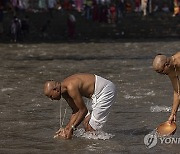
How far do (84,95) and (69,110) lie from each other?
3.89 m

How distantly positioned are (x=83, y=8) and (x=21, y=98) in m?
26.3

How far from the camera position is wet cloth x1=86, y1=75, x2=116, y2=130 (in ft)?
37.8

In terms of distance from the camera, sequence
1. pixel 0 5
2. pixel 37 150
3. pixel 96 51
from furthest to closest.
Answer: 1. pixel 0 5
2. pixel 96 51
3. pixel 37 150

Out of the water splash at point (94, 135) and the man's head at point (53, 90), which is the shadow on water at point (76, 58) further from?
the man's head at point (53, 90)

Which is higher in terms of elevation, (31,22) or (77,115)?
(77,115)

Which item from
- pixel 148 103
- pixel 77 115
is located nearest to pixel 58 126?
pixel 77 115

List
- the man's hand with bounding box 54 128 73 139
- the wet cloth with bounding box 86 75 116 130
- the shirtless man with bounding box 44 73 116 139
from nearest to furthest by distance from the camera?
1. the shirtless man with bounding box 44 73 116 139
2. the man's hand with bounding box 54 128 73 139
3. the wet cloth with bounding box 86 75 116 130

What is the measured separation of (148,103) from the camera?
16141mm

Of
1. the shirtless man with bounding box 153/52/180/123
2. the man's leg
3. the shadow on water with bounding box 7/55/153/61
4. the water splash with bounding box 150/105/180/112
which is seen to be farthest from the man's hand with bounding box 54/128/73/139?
the shadow on water with bounding box 7/55/153/61

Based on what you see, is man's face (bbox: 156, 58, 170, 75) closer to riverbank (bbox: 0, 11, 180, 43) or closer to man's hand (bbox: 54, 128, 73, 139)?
man's hand (bbox: 54, 128, 73, 139)

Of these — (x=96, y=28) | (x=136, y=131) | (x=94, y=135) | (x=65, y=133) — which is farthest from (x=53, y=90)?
(x=96, y=28)

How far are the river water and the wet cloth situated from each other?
321 millimetres

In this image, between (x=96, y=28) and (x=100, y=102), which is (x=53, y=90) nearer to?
(x=100, y=102)

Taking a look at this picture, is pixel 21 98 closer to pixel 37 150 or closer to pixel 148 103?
pixel 148 103
